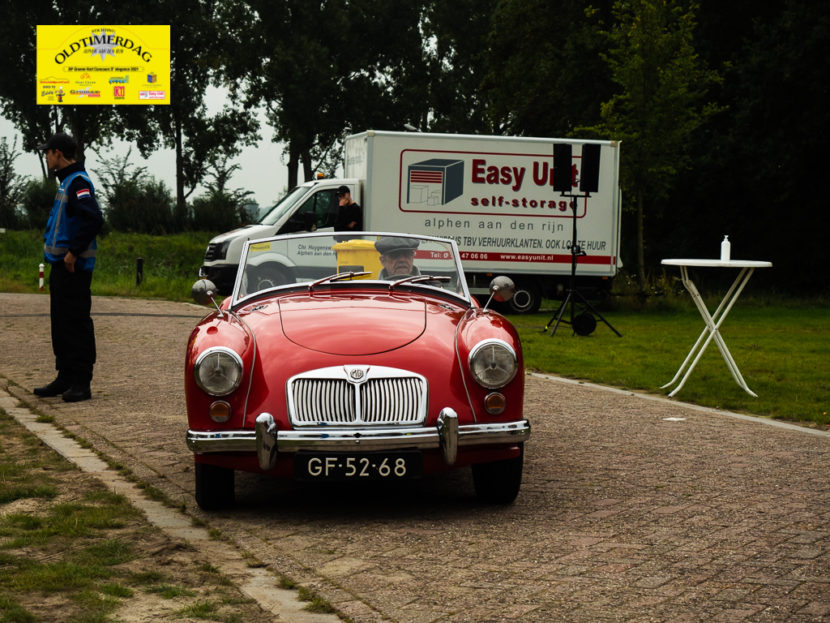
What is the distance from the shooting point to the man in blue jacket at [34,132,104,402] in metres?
8.60

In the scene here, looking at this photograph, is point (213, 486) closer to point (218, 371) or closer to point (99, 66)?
point (218, 371)

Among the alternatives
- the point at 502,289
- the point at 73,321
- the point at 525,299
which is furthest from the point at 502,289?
the point at 525,299

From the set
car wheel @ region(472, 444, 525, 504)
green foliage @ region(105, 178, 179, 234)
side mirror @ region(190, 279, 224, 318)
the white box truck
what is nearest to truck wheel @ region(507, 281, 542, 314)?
the white box truck

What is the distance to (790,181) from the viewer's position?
29.1 metres

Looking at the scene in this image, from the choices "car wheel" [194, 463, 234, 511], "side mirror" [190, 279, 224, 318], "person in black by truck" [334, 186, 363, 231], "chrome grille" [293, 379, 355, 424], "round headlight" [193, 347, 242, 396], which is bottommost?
"car wheel" [194, 463, 234, 511]

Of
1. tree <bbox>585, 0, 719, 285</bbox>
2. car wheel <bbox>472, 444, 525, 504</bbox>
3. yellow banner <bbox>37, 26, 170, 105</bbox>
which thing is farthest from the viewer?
yellow banner <bbox>37, 26, 170, 105</bbox>

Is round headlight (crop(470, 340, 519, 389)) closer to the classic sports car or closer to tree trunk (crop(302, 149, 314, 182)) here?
the classic sports car

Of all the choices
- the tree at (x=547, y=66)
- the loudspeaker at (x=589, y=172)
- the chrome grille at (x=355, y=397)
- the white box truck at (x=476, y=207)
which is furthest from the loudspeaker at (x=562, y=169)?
the tree at (x=547, y=66)

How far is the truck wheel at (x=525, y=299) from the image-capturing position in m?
20.8

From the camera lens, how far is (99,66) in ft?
107

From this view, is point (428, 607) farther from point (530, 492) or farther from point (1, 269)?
point (1, 269)

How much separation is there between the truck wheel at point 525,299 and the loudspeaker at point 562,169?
198 inches

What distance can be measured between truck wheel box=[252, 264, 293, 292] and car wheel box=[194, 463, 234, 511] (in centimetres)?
133

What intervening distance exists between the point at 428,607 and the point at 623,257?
31.9 m
